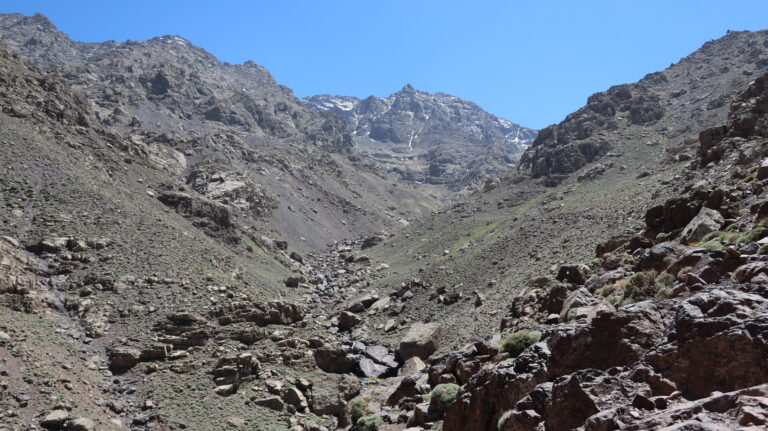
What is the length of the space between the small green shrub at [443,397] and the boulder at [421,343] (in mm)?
25712

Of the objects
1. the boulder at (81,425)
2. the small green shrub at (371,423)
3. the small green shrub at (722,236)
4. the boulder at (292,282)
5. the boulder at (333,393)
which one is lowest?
the boulder at (81,425)

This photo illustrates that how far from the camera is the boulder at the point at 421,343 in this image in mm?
44381

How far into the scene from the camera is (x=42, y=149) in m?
65.8

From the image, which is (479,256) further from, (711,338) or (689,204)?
(711,338)

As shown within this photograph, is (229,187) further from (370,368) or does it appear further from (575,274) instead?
(575,274)

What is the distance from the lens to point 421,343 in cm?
4456

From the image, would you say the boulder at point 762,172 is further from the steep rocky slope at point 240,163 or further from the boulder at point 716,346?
the steep rocky slope at point 240,163

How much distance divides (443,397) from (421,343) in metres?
26.5

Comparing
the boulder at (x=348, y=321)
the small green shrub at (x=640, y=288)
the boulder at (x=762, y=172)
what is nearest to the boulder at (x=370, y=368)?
the boulder at (x=348, y=321)

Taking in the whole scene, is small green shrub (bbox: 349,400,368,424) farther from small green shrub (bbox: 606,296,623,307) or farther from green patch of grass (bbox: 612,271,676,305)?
green patch of grass (bbox: 612,271,676,305)

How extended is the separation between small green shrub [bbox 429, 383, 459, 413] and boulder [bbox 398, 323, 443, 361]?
84.4 feet

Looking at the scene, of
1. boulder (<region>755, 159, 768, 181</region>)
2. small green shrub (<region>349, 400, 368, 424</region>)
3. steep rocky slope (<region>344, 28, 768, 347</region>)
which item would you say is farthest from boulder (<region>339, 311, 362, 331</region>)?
boulder (<region>755, 159, 768, 181</region>)

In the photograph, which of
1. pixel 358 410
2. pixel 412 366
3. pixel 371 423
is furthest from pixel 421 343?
pixel 371 423

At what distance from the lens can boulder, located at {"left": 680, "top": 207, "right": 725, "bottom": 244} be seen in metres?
19.8
